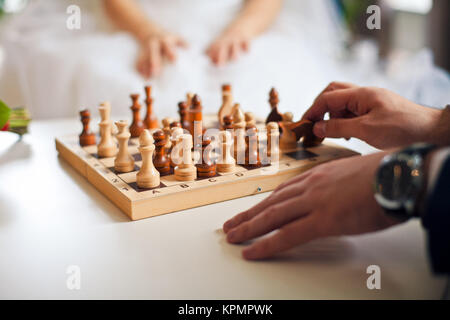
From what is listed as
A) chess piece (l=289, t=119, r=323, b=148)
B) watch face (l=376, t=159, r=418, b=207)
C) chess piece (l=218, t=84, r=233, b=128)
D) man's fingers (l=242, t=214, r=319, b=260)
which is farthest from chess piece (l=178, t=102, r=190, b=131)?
watch face (l=376, t=159, r=418, b=207)

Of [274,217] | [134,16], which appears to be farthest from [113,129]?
[134,16]

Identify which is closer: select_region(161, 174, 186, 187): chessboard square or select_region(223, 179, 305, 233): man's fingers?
select_region(223, 179, 305, 233): man's fingers

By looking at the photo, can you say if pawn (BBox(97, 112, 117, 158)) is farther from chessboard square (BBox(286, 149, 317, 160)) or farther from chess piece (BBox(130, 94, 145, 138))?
chessboard square (BBox(286, 149, 317, 160))

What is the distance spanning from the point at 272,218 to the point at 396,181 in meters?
0.23

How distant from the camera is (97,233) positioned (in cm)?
92

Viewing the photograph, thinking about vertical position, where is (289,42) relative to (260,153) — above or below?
above

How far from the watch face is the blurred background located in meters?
1.39

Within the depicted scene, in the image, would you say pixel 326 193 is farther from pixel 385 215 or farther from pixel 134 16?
pixel 134 16

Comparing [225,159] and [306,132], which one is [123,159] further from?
[306,132]

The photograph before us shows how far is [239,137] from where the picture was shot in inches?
50.5

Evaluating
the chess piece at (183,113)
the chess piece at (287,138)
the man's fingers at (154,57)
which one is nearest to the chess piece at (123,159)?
the chess piece at (183,113)

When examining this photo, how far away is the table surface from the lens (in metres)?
0.71

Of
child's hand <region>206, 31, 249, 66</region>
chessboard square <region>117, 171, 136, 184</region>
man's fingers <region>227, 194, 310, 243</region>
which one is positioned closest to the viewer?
man's fingers <region>227, 194, 310, 243</region>
